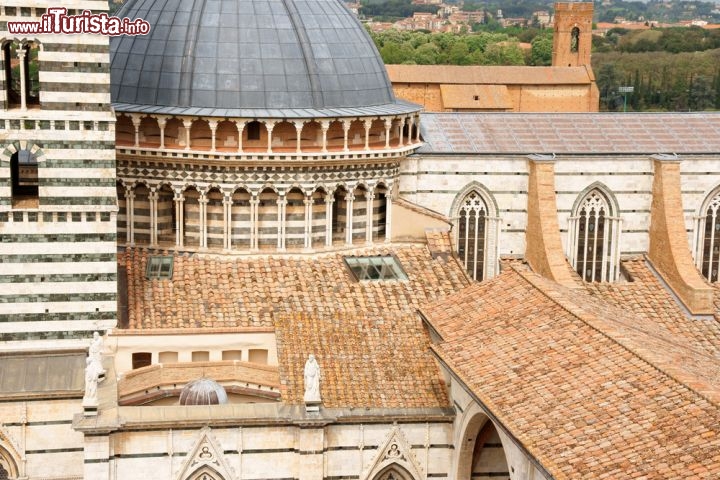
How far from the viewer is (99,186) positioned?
27.2 meters

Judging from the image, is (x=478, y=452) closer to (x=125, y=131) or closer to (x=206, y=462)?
(x=206, y=462)

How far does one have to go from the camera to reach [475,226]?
3459 centimetres

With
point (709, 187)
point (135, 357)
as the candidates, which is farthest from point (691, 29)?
point (135, 357)

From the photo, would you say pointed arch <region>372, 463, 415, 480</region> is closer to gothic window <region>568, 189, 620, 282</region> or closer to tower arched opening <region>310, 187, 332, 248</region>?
tower arched opening <region>310, 187, 332, 248</region>

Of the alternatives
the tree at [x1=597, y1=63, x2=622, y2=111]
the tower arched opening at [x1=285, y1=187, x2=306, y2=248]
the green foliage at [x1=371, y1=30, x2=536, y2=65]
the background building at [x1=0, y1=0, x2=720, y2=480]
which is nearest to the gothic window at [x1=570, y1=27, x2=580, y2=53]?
the tree at [x1=597, y1=63, x2=622, y2=111]

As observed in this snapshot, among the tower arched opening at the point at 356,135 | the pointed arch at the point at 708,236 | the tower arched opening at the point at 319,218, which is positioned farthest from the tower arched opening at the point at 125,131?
the pointed arch at the point at 708,236

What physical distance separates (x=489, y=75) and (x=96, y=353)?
63254 millimetres

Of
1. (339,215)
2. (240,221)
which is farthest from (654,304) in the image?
(240,221)

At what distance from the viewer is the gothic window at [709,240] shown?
116ft

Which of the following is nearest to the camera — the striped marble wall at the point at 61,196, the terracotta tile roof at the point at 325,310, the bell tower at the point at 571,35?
the terracotta tile roof at the point at 325,310

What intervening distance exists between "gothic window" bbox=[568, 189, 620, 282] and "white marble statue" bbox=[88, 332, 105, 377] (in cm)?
1445

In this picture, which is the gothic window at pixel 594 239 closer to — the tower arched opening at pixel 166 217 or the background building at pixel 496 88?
the tower arched opening at pixel 166 217

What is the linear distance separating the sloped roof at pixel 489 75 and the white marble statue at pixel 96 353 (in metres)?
58.3

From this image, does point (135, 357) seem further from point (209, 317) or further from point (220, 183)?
point (220, 183)
